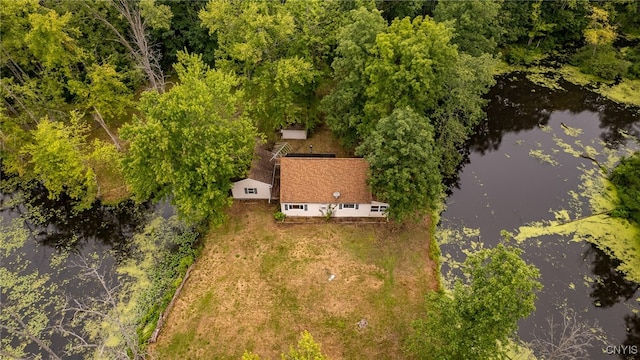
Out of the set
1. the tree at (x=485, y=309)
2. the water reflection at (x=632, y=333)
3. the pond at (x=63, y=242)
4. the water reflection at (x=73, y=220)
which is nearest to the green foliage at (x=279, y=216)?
the pond at (x=63, y=242)

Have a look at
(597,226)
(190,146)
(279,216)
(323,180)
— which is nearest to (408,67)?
(323,180)

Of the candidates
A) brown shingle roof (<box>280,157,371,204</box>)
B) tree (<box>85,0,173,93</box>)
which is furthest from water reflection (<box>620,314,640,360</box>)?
tree (<box>85,0,173,93</box>)

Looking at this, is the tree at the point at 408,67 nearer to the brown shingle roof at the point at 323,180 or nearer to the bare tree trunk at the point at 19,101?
the brown shingle roof at the point at 323,180

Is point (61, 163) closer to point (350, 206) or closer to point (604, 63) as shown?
point (350, 206)

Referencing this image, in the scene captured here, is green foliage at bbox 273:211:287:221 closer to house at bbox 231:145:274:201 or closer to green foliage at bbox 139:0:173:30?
house at bbox 231:145:274:201

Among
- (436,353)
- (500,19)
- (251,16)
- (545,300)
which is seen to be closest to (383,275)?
(436,353)

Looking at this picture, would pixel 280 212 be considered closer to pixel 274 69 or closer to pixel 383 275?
pixel 383 275
